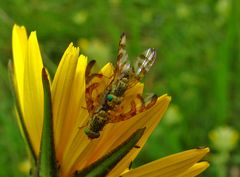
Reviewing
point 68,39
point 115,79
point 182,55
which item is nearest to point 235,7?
point 182,55

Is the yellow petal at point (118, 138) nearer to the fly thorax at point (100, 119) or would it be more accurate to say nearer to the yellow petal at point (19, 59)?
the fly thorax at point (100, 119)

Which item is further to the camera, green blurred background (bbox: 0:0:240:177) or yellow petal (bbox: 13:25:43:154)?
green blurred background (bbox: 0:0:240:177)

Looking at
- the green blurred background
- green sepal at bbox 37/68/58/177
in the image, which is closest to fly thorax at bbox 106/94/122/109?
green sepal at bbox 37/68/58/177

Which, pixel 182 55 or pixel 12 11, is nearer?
pixel 182 55

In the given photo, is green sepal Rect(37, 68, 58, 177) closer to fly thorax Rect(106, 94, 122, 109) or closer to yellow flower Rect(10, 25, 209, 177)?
yellow flower Rect(10, 25, 209, 177)

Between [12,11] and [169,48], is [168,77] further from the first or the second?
[12,11]

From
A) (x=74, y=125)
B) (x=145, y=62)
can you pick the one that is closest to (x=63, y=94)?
(x=74, y=125)

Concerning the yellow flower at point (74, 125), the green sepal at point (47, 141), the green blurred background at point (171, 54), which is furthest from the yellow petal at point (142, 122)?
the green blurred background at point (171, 54)

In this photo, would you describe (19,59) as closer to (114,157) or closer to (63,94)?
(63,94)
